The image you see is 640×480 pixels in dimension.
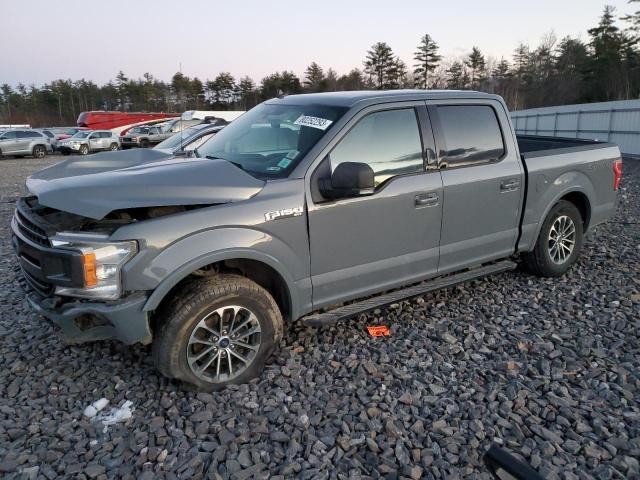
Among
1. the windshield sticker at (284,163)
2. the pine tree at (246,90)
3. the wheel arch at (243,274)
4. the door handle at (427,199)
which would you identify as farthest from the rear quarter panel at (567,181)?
the pine tree at (246,90)

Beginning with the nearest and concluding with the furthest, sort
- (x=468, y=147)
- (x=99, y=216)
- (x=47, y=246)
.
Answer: (x=99, y=216), (x=47, y=246), (x=468, y=147)

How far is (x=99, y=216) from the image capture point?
280 cm

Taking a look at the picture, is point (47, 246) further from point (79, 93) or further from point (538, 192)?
point (79, 93)

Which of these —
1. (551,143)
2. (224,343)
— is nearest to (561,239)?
(551,143)

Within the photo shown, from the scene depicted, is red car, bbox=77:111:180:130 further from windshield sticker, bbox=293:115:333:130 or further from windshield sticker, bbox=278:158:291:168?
windshield sticker, bbox=278:158:291:168

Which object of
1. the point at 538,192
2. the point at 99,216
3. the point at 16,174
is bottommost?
the point at 16,174

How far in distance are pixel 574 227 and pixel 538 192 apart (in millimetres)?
871

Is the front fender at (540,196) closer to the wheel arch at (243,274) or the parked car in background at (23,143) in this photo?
the wheel arch at (243,274)

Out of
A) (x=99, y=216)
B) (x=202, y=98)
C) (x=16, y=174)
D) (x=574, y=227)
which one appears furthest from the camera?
(x=202, y=98)

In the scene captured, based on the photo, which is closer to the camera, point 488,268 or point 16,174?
point 488,268

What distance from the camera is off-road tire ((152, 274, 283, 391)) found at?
3.04 metres

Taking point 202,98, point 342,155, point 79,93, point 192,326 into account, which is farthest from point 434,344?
point 79,93

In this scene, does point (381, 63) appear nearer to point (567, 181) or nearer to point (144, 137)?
point (144, 137)

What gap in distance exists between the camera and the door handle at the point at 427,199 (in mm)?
3880
